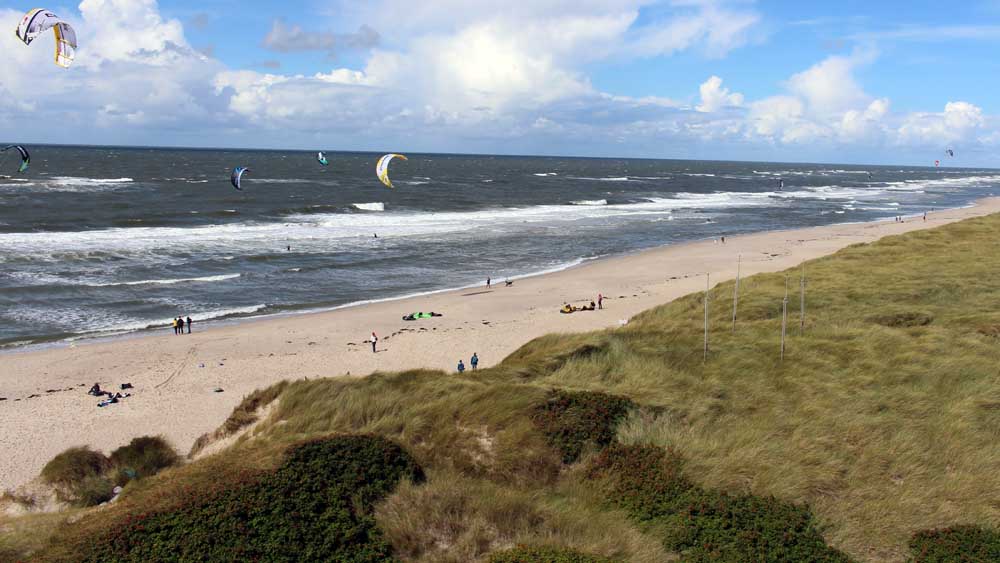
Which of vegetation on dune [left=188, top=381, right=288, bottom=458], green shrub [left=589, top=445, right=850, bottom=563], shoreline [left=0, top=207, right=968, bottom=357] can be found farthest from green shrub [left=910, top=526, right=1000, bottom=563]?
shoreline [left=0, top=207, right=968, bottom=357]

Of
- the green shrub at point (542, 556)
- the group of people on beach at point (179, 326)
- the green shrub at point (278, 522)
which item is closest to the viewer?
the green shrub at point (542, 556)

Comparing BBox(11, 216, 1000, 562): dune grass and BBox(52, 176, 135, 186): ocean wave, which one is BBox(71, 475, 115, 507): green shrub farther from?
Answer: BBox(52, 176, 135, 186): ocean wave

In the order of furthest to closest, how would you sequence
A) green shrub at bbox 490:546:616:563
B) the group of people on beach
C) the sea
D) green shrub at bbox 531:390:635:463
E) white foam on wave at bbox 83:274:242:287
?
white foam on wave at bbox 83:274:242:287, the sea, the group of people on beach, green shrub at bbox 531:390:635:463, green shrub at bbox 490:546:616:563

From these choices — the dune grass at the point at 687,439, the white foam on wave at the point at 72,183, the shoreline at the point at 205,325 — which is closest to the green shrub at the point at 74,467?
→ the dune grass at the point at 687,439

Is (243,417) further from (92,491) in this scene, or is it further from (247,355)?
(247,355)

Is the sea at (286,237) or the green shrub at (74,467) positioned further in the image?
the sea at (286,237)

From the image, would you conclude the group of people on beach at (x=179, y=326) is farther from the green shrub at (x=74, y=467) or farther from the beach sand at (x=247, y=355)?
the green shrub at (x=74, y=467)
